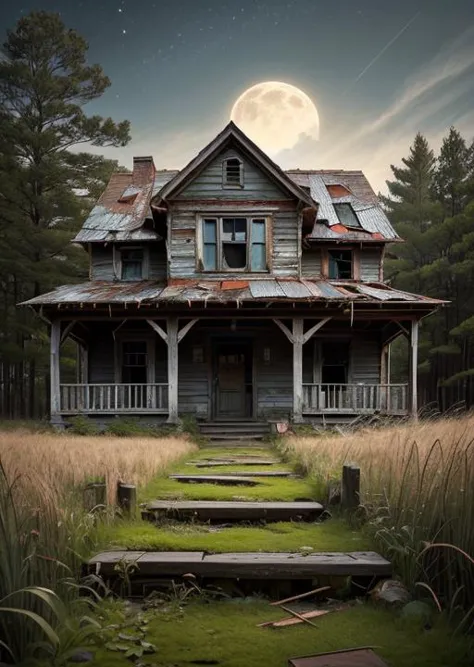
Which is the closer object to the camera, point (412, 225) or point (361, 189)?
point (361, 189)

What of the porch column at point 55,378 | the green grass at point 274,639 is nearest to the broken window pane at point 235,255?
the porch column at point 55,378

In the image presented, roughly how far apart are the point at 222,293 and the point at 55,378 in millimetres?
6001

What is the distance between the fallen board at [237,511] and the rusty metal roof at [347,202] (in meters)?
14.8

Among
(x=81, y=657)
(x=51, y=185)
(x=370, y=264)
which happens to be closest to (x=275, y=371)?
(x=370, y=264)

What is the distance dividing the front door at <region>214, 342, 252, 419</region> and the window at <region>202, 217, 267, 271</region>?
3015mm

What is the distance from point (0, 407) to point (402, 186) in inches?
1291

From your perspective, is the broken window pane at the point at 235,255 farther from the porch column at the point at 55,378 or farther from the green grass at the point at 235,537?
the green grass at the point at 235,537

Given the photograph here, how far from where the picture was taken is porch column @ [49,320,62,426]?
16.2 m

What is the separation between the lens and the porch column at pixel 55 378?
16.2m

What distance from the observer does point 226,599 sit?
395 cm

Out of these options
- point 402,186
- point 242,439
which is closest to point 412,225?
point 402,186

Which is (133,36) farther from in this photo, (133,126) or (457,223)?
(457,223)

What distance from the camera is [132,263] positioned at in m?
20.2

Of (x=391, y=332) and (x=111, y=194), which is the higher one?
(x=111, y=194)
